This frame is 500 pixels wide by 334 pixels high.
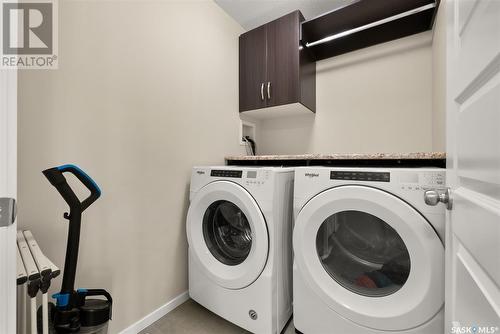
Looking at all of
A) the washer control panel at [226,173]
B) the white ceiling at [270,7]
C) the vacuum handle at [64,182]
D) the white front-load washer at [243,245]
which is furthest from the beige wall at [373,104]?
the vacuum handle at [64,182]

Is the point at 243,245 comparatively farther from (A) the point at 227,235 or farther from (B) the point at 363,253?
(B) the point at 363,253

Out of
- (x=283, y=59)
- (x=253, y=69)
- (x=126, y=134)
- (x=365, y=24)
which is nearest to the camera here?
(x=126, y=134)

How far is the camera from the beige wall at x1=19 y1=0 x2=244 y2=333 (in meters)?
0.96

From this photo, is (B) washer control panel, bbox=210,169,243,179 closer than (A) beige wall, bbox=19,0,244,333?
No

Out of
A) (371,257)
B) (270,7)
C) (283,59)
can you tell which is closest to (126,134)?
(283,59)

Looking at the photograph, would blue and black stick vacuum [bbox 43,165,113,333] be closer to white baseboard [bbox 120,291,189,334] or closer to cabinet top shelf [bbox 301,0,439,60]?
white baseboard [bbox 120,291,189,334]

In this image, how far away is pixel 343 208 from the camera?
3.36 ft

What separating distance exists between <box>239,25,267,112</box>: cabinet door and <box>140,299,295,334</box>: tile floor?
1635 mm

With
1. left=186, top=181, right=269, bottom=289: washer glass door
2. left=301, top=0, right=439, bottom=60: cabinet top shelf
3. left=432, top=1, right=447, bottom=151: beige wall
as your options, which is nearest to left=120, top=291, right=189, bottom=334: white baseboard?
left=186, top=181, right=269, bottom=289: washer glass door

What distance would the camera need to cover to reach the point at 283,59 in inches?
72.5

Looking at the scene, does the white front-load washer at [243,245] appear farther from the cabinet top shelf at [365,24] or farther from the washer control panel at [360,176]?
the cabinet top shelf at [365,24]

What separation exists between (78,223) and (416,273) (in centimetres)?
130

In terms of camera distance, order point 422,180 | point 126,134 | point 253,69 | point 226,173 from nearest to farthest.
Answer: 1. point 422,180
2. point 126,134
3. point 226,173
4. point 253,69

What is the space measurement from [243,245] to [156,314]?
0.67 meters
